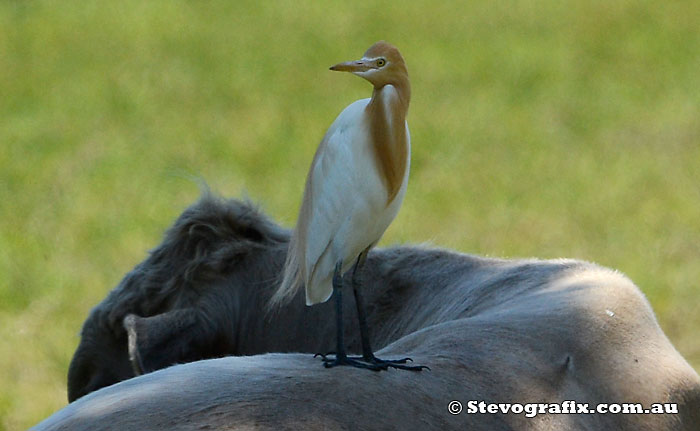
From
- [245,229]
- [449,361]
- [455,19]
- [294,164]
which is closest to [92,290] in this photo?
[294,164]

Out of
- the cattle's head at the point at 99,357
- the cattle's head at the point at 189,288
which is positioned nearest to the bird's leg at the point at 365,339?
the cattle's head at the point at 189,288

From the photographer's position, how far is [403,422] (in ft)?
8.65

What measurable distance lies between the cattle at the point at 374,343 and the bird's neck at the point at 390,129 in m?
0.48

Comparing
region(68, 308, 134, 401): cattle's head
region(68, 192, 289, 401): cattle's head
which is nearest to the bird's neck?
region(68, 192, 289, 401): cattle's head

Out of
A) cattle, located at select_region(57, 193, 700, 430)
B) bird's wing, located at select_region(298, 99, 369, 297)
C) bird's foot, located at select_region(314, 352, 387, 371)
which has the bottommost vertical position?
cattle, located at select_region(57, 193, 700, 430)

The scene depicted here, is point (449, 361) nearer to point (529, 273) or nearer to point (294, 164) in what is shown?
point (529, 273)

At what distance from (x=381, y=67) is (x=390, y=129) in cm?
14

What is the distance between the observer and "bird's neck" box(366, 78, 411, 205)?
259cm

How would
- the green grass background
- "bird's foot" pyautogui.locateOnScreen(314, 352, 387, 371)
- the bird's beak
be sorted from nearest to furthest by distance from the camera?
1. the bird's beak
2. "bird's foot" pyautogui.locateOnScreen(314, 352, 387, 371)
3. the green grass background

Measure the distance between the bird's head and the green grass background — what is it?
4026 millimetres

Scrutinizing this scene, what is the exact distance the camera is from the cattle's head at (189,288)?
4320 mm

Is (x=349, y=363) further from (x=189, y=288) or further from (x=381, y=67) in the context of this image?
(x=189, y=288)

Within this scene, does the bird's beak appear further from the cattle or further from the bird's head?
the cattle

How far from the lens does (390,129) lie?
103 inches
